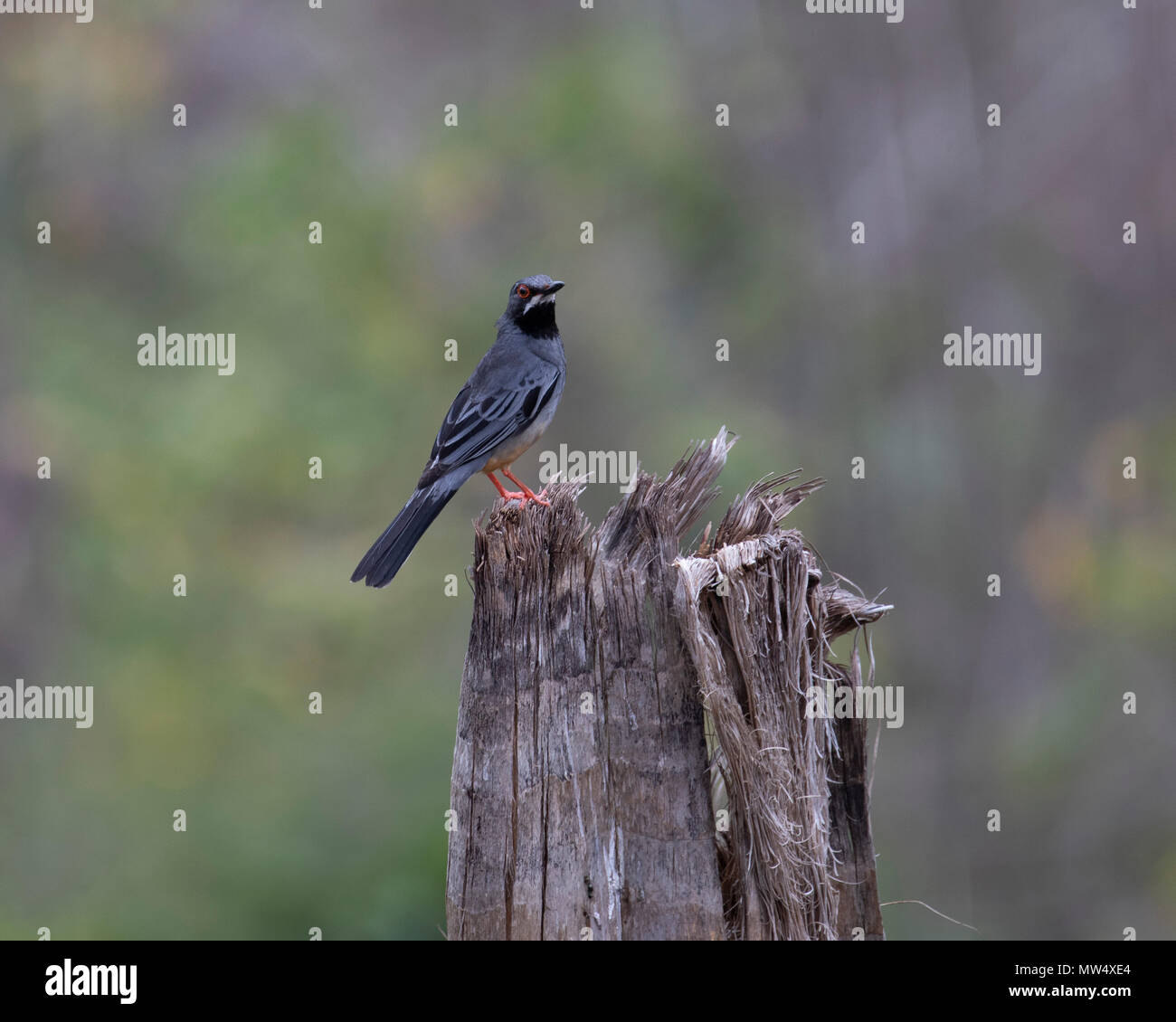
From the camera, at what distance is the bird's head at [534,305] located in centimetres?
761

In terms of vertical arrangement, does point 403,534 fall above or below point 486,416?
below

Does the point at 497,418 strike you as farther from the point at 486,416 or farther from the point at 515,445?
the point at 515,445

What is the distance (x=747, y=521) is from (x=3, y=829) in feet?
34.1

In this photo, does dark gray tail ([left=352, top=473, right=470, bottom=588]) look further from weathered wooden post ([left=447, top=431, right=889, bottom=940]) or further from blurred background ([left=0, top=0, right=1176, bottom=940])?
blurred background ([left=0, top=0, right=1176, bottom=940])

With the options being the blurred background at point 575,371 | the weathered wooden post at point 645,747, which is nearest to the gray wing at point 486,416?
the weathered wooden post at point 645,747

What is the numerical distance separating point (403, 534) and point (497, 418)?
3.81 ft

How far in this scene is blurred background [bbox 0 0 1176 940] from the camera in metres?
12.1

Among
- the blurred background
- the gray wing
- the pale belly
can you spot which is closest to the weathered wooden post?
the gray wing

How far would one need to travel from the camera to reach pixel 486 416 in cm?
686

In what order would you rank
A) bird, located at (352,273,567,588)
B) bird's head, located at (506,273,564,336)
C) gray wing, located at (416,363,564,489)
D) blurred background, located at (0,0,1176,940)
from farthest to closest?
blurred background, located at (0,0,1176,940) → bird's head, located at (506,273,564,336) → gray wing, located at (416,363,564,489) → bird, located at (352,273,567,588)

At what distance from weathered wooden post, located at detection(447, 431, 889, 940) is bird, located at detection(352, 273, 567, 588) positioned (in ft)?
6.48

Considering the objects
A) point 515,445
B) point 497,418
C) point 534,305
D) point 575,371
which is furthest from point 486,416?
point 575,371

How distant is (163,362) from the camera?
13.6 metres

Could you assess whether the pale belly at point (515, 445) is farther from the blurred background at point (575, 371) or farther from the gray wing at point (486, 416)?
the blurred background at point (575, 371)
